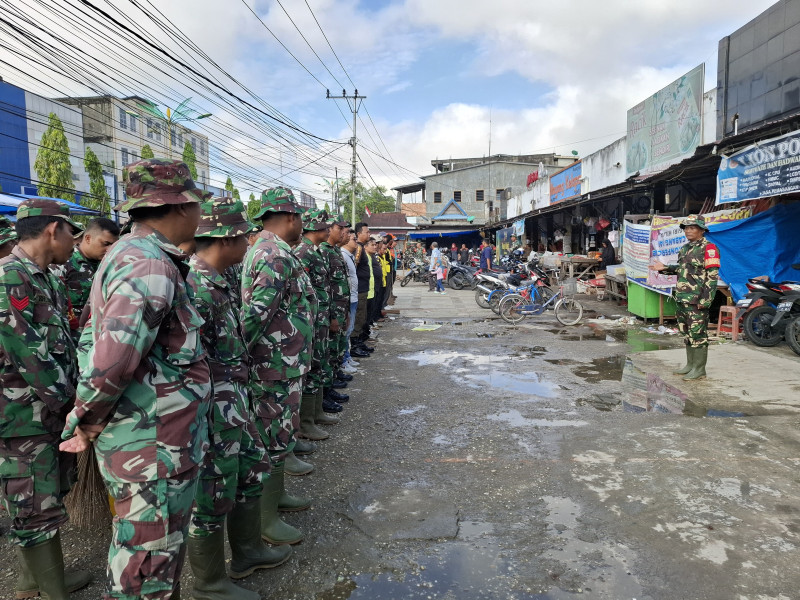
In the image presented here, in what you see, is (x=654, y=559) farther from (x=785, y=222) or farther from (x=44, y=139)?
(x=44, y=139)

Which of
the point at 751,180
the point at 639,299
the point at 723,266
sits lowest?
the point at 639,299

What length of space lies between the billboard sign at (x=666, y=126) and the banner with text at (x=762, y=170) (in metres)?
2.56

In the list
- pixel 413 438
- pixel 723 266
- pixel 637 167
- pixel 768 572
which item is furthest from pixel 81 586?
pixel 637 167

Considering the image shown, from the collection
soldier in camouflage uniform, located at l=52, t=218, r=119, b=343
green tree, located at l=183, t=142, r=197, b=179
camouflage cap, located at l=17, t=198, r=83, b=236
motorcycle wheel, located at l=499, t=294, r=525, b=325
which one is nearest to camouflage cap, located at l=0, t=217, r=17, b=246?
camouflage cap, located at l=17, t=198, r=83, b=236

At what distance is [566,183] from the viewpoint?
18750mm

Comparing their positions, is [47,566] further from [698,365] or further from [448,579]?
[698,365]

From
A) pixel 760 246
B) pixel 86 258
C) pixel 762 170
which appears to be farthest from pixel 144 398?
pixel 760 246

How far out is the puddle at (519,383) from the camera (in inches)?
255

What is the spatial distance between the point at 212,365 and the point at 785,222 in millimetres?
9193

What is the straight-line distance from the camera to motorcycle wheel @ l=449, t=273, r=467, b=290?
71.8 feet

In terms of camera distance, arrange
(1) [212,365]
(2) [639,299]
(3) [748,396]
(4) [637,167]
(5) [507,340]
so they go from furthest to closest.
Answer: (4) [637,167], (2) [639,299], (5) [507,340], (3) [748,396], (1) [212,365]

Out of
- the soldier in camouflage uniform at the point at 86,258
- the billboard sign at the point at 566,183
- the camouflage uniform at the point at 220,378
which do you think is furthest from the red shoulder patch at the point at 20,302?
the billboard sign at the point at 566,183

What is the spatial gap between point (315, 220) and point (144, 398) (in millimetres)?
3729

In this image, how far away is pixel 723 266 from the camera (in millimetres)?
9141
